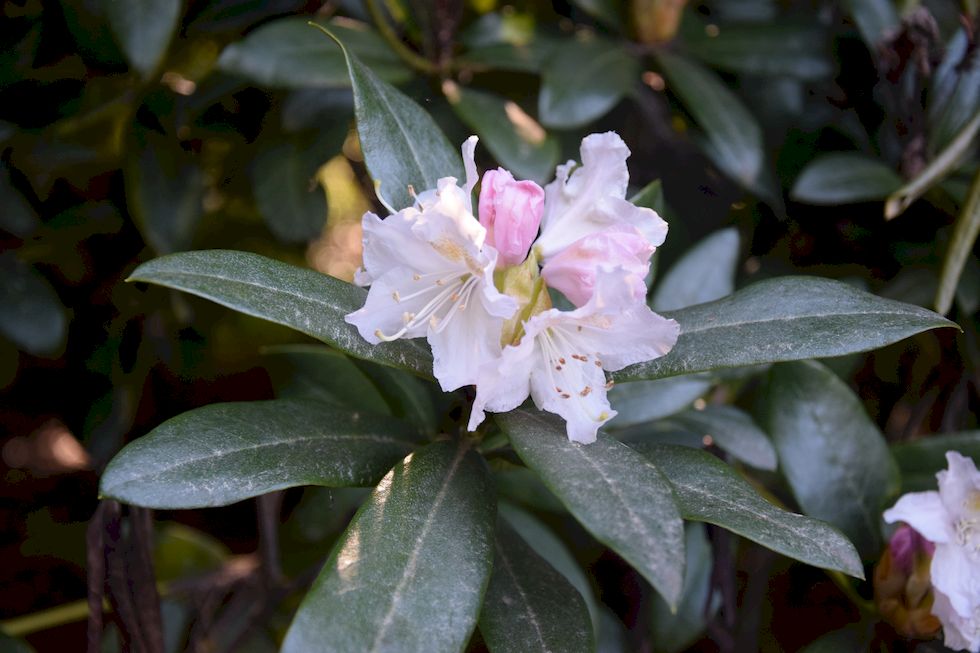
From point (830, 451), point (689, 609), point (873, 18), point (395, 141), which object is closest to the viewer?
point (395, 141)

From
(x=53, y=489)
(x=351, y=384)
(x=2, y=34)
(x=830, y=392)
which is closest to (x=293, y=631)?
(x=351, y=384)

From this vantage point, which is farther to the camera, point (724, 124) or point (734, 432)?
point (724, 124)

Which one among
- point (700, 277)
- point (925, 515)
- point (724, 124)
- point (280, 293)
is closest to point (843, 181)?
point (724, 124)

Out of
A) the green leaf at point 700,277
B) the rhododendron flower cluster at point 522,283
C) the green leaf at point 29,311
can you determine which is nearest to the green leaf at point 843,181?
the green leaf at point 700,277

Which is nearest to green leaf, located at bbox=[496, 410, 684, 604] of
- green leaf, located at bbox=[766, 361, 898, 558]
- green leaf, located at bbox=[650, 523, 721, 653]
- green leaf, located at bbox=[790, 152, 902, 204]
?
green leaf, located at bbox=[766, 361, 898, 558]

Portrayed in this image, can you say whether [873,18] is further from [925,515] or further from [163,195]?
[163,195]

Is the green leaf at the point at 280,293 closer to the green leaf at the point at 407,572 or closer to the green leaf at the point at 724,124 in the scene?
the green leaf at the point at 407,572

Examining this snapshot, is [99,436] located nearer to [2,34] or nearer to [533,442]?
[2,34]
